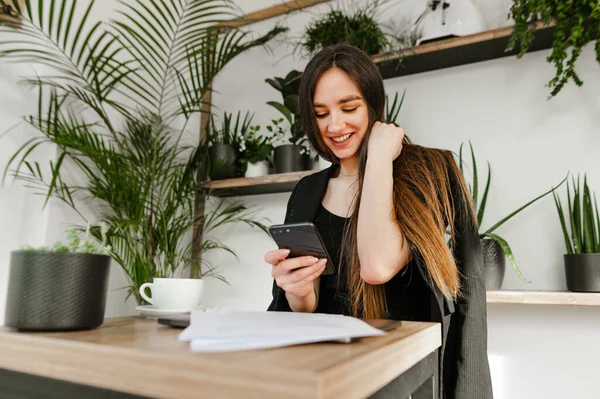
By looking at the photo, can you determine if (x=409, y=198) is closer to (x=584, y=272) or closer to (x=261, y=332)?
(x=261, y=332)

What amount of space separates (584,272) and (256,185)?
1.44 meters

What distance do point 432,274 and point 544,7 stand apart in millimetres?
1198

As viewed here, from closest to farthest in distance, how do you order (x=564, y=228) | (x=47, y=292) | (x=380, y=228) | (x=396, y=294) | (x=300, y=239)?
1. (x=47, y=292)
2. (x=300, y=239)
3. (x=380, y=228)
4. (x=396, y=294)
5. (x=564, y=228)

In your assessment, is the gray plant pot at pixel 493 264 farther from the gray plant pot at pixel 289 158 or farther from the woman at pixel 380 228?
the gray plant pot at pixel 289 158

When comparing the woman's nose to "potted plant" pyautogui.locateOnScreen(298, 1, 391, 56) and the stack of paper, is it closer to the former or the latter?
the stack of paper

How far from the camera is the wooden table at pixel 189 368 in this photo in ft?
1.00

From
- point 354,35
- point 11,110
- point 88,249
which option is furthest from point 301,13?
point 88,249

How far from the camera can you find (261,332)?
0.42 meters

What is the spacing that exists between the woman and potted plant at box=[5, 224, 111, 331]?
346 millimetres

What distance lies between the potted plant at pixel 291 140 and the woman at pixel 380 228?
2.56 feet

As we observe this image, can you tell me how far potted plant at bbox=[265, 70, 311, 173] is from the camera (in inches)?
81.7

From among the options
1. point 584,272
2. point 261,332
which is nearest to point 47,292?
point 261,332

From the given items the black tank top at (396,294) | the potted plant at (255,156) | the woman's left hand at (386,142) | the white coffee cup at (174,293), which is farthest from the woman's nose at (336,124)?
the potted plant at (255,156)

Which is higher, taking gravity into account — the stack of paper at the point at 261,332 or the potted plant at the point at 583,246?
the potted plant at the point at 583,246
